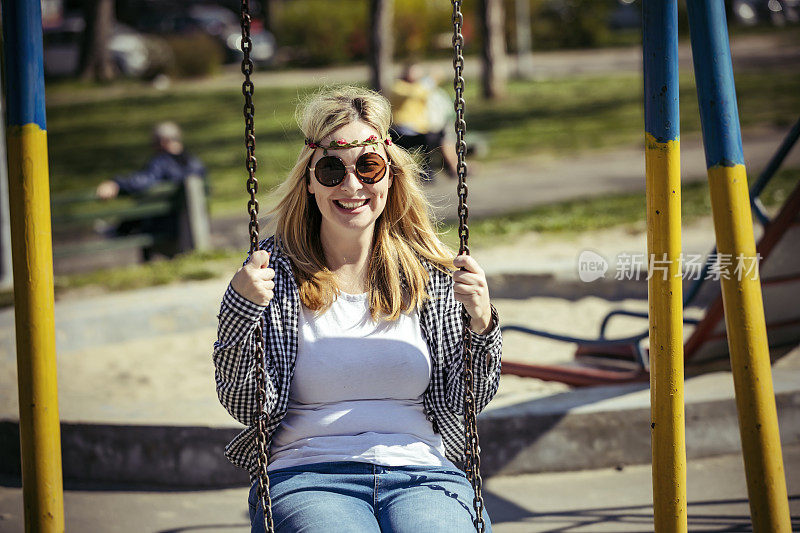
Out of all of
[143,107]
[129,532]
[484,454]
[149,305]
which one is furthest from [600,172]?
[143,107]

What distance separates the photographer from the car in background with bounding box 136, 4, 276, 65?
84.7 ft

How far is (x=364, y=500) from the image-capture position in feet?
7.55

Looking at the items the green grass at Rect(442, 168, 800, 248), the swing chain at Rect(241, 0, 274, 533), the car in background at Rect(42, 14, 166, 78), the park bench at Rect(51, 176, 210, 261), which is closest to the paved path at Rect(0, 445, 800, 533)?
the swing chain at Rect(241, 0, 274, 533)

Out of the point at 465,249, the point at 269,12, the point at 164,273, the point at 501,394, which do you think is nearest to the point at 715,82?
the point at 465,249

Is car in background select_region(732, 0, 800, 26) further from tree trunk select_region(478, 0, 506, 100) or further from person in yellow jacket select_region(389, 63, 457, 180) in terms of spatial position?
person in yellow jacket select_region(389, 63, 457, 180)

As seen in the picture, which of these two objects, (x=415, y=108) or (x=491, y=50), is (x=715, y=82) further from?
(x=491, y=50)

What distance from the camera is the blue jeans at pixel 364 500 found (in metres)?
2.19

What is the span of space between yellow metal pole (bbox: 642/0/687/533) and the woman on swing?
1.39 ft

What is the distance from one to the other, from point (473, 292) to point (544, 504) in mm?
1593

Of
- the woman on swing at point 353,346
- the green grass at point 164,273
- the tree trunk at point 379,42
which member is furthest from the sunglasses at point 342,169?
the tree trunk at point 379,42

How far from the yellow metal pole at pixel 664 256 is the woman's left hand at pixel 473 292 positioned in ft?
1.41

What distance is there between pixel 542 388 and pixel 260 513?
9.27 ft

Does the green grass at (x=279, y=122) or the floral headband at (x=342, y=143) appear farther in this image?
the green grass at (x=279, y=122)

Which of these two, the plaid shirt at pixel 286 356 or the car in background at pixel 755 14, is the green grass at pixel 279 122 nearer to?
the car in background at pixel 755 14
